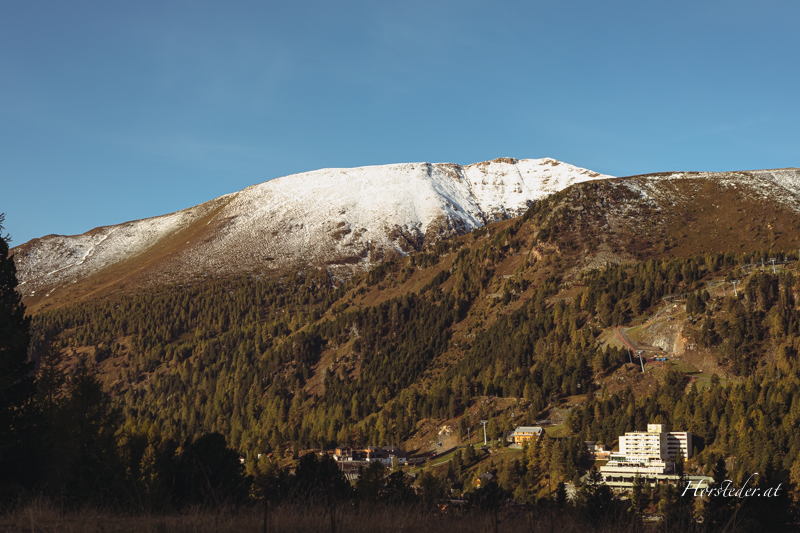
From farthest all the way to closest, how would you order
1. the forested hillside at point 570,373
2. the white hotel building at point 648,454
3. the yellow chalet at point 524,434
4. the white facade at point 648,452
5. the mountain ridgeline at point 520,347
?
the mountain ridgeline at point 520,347, the yellow chalet at point 524,434, the forested hillside at point 570,373, the white facade at point 648,452, the white hotel building at point 648,454

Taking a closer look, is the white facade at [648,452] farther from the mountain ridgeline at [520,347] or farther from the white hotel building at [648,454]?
the mountain ridgeline at [520,347]

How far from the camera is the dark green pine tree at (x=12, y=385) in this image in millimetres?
27141

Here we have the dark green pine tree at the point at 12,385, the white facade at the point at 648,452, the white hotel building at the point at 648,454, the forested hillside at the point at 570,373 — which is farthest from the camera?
the forested hillside at the point at 570,373

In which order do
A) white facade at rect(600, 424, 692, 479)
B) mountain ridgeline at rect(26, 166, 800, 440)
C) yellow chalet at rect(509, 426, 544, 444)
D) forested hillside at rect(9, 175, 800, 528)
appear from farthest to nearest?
mountain ridgeline at rect(26, 166, 800, 440), yellow chalet at rect(509, 426, 544, 444), forested hillside at rect(9, 175, 800, 528), white facade at rect(600, 424, 692, 479)

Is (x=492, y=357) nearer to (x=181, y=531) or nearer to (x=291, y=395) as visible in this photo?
(x=291, y=395)

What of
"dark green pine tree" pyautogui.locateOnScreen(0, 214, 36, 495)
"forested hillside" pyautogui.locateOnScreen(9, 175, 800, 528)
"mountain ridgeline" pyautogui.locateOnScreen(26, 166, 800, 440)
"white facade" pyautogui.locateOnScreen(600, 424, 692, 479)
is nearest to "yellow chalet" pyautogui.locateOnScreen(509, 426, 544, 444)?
"forested hillside" pyautogui.locateOnScreen(9, 175, 800, 528)

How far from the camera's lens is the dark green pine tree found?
89.0 ft

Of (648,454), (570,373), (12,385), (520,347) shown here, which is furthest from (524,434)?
(12,385)

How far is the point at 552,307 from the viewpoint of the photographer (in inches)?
6698

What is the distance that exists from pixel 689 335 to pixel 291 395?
110m

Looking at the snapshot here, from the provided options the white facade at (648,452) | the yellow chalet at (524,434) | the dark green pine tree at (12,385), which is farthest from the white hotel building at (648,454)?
the dark green pine tree at (12,385)

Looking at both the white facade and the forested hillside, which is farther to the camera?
the forested hillside

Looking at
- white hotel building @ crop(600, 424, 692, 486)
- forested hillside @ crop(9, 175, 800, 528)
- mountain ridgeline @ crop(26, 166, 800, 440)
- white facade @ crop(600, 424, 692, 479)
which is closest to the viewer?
white hotel building @ crop(600, 424, 692, 486)

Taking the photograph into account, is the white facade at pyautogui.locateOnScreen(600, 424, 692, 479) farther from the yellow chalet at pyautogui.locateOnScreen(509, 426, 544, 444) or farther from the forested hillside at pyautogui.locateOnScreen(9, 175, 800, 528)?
the yellow chalet at pyautogui.locateOnScreen(509, 426, 544, 444)
